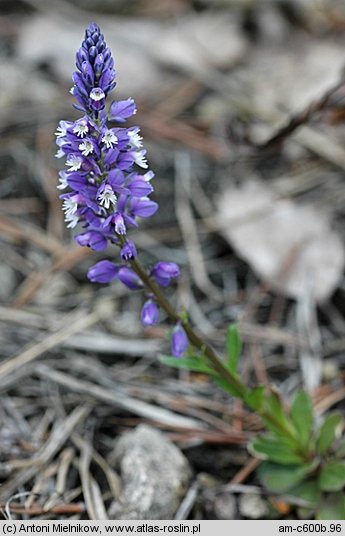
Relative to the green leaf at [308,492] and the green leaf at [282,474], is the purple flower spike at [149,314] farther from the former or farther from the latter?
the green leaf at [308,492]

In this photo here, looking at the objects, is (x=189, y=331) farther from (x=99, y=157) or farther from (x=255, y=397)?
(x=99, y=157)

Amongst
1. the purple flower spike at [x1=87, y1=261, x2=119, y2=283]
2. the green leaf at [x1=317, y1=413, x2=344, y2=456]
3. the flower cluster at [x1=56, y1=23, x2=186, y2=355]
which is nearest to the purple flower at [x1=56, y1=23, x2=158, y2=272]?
the flower cluster at [x1=56, y1=23, x2=186, y2=355]

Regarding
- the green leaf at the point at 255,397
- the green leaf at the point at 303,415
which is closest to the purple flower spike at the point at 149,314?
the green leaf at the point at 255,397

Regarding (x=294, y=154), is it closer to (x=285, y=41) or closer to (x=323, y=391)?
(x=285, y=41)

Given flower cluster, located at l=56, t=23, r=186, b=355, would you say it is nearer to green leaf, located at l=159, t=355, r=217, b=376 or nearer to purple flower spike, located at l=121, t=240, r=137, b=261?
purple flower spike, located at l=121, t=240, r=137, b=261

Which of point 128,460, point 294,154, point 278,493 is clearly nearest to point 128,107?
point 128,460

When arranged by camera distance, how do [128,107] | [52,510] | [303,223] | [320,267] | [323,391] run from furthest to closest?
[303,223] < [320,267] < [323,391] < [52,510] < [128,107]

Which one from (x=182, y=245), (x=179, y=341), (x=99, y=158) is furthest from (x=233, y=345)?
(x=182, y=245)
